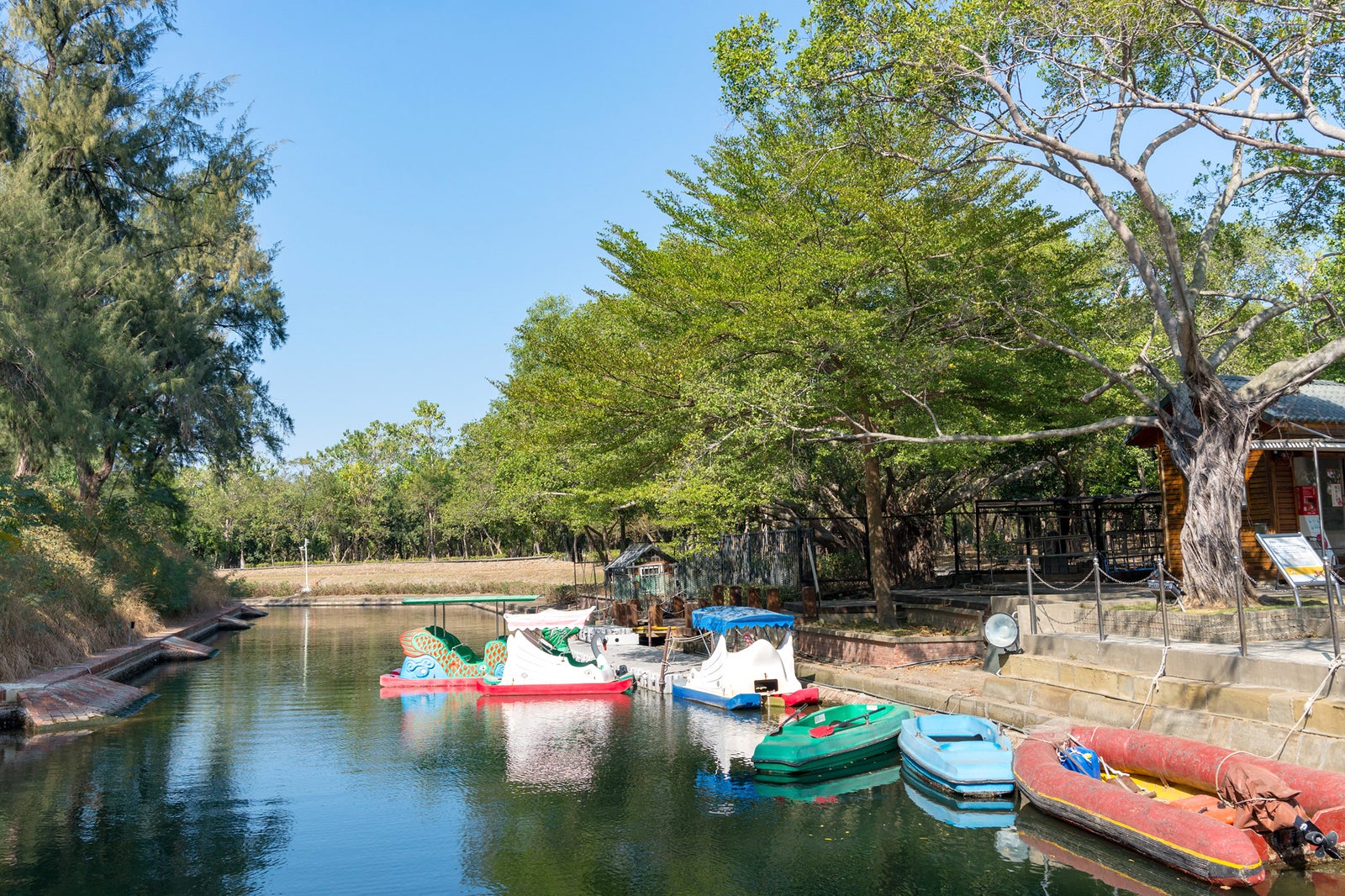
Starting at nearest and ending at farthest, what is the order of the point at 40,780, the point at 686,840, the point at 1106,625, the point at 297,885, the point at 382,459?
Answer: the point at 297,885, the point at 686,840, the point at 40,780, the point at 1106,625, the point at 382,459

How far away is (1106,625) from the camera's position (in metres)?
17.0

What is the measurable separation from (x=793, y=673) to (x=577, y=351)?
9241mm

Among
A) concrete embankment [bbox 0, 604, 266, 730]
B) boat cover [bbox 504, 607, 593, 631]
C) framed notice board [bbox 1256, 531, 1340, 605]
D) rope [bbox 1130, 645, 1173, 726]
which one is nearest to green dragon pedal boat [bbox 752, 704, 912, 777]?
rope [bbox 1130, 645, 1173, 726]

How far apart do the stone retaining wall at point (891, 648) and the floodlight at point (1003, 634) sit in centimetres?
272

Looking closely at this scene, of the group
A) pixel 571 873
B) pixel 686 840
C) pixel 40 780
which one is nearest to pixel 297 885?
pixel 571 873

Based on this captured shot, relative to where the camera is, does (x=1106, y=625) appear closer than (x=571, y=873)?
No

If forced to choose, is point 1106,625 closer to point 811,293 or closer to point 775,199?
point 811,293

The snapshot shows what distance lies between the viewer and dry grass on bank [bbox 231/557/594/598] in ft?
198

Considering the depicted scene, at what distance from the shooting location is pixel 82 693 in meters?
21.5

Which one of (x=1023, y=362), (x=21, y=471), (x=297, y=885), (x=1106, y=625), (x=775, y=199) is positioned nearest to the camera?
(x=297, y=885)

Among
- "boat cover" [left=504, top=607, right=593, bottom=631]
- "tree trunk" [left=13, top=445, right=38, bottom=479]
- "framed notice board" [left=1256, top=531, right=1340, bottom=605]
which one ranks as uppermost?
"tree trunk" [left=13, top=445, right=38, bottom=479]

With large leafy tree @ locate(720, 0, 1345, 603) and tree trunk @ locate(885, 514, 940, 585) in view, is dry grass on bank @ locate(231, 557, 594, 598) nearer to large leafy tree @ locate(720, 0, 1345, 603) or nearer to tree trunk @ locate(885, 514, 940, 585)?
tree trunk @ locate(885, 514, 940, 585)

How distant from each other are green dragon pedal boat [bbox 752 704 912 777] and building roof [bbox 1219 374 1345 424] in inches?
411

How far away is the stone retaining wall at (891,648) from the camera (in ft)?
66.0
